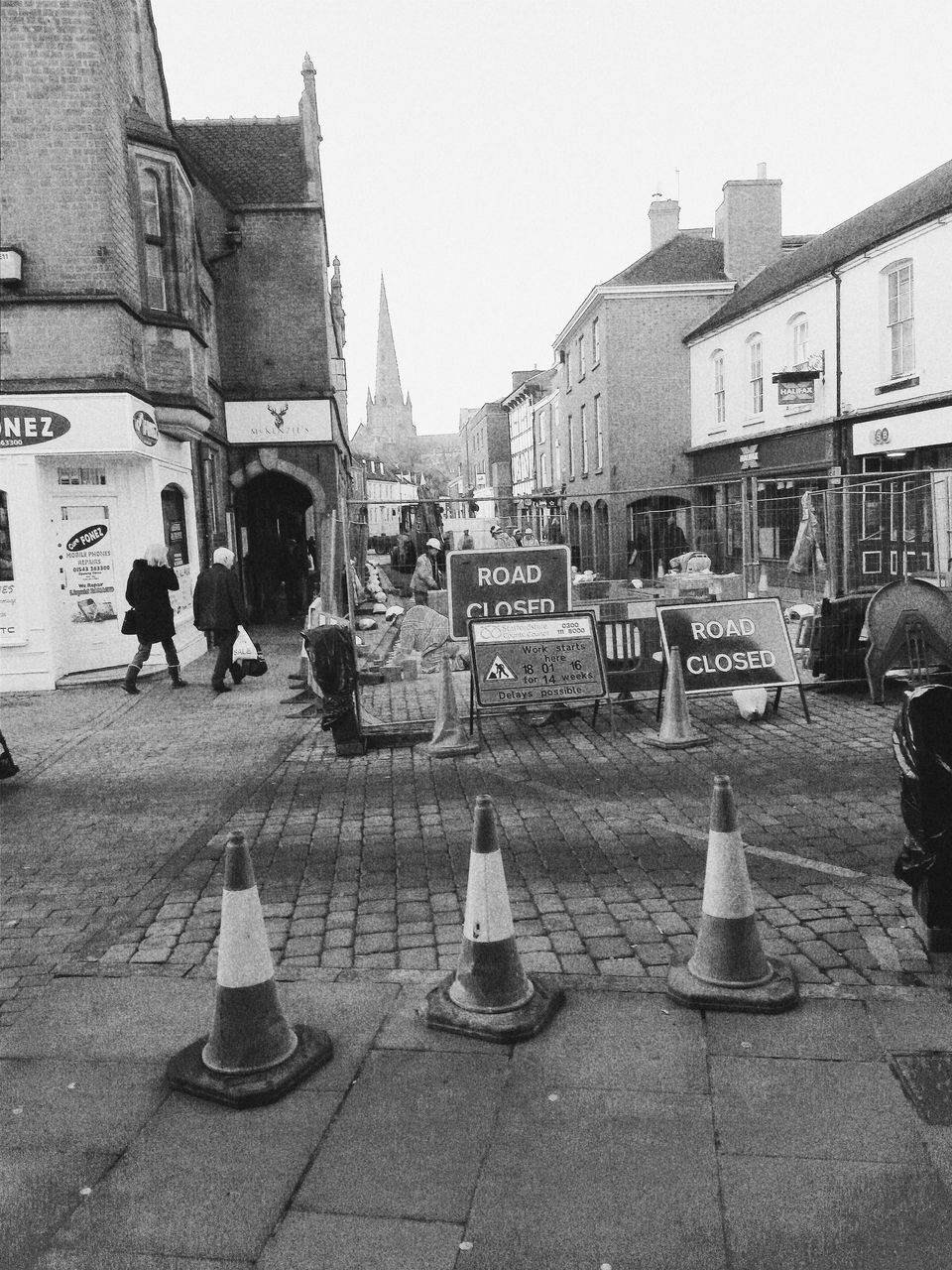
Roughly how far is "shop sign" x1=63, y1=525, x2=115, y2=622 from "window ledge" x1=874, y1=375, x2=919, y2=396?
14511 millimetres

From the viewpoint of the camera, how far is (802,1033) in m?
3.74

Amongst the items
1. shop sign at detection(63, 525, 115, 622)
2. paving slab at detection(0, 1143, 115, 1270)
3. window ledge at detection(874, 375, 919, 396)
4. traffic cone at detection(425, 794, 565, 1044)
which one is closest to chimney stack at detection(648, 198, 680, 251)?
window ledge at detection(874, 375, 919, 396)

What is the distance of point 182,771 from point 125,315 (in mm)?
7485

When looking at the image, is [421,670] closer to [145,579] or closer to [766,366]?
[145,579]

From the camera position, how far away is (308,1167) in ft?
10.1

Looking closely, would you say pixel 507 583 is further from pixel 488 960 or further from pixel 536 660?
pixel 488 960

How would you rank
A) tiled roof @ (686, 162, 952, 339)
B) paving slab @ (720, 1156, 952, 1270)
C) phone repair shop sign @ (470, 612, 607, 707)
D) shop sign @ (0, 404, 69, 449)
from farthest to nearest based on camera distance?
tiled roof @ (686, 162, 952, 339), shop sign @ (0, 404, 69, 449), phone repair shop sign @ (470, 612, 607, 707), paving slab @ (720, 1156, 952, 1270)

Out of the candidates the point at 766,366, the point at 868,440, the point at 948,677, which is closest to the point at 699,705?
the point at 948,677

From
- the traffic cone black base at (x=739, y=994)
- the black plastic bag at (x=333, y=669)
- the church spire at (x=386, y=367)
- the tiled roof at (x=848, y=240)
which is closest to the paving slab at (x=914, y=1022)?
the traffic cone black base at (x=739, y=994)

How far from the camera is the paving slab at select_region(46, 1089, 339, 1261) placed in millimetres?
2779

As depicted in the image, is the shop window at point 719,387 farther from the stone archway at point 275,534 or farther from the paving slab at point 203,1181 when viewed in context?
the paving slab at point 203,1181

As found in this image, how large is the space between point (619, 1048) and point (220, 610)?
9605mm

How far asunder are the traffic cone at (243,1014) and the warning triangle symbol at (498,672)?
213 inches

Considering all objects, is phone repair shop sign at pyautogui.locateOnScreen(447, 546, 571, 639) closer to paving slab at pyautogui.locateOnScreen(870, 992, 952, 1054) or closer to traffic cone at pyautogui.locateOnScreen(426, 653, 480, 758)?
traffic cone at pyautogui.locateOnScreen(426, 653, 480, 758)
